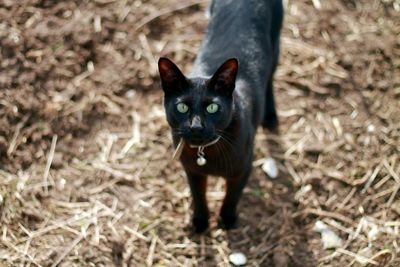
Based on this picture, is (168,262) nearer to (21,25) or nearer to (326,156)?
(326,156)

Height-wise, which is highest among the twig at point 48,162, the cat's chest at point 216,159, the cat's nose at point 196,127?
the cat's nose at point 196,127

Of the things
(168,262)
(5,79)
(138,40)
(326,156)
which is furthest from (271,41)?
(5,79)

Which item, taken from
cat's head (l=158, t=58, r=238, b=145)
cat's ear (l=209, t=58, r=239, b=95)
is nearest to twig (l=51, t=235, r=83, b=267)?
cat's head (l=158, t=58, r=238, b=145)

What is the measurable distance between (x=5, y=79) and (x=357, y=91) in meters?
2.35

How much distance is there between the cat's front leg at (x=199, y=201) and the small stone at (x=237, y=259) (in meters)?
0.24

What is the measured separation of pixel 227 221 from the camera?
3.62m

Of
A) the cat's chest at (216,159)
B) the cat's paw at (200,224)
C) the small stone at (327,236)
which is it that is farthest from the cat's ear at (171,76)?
the small stone at (327,236)

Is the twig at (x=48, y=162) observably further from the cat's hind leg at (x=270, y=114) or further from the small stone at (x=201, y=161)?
the cat's hind leg at (x=270, y=114)

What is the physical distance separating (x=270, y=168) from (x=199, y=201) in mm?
643

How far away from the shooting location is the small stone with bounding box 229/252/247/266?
3.50 metres

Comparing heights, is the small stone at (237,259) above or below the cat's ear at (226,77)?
below

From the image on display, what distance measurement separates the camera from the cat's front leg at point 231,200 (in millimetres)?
3357

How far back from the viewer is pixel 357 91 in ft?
14.1

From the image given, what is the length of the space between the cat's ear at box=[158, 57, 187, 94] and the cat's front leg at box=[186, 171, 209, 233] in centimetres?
55
